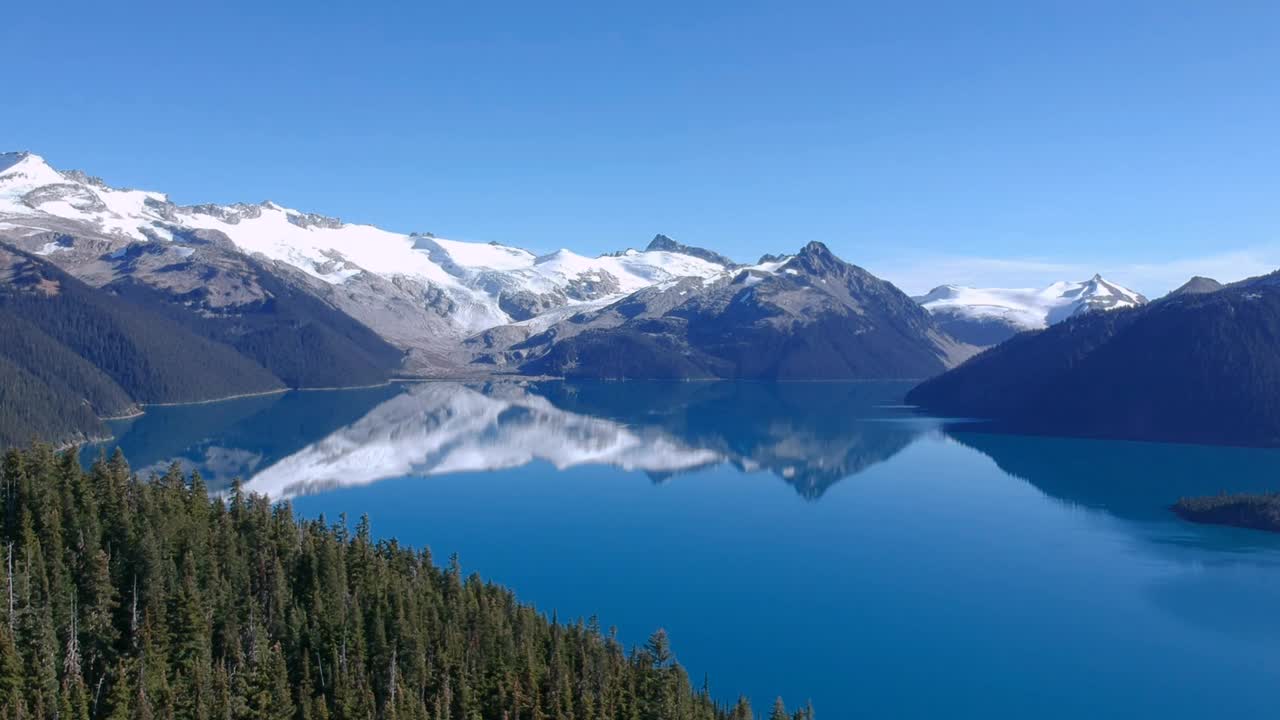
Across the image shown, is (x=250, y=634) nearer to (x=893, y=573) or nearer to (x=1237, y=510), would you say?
(x=893, y=573)

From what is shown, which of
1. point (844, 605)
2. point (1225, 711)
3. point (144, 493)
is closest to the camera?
point (1225, 711)

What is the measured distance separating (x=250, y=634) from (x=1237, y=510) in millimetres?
129271

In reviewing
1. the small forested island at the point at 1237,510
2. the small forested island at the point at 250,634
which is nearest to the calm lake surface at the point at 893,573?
the small forested island at the point at 1237,510

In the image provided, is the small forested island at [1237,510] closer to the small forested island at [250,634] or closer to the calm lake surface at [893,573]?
the calm lake surface at [893,573]

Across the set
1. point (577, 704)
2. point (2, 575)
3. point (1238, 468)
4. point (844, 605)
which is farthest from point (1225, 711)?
point (1238, 468)

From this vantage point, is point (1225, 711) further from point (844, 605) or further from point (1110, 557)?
point (1110, 557)

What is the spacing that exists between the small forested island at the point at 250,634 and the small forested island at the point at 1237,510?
9792 cm

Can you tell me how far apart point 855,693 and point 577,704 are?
23687 millimetres

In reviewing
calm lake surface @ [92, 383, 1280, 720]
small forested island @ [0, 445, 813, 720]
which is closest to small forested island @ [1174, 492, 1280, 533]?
calm lake surface @ [92, 383, 1280, 720]

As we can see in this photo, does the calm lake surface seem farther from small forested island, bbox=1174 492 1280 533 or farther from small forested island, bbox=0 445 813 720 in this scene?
small forested island, bbox=0 445 813 720

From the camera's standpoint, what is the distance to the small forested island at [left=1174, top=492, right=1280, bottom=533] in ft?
462

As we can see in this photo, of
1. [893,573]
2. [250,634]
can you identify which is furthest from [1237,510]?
[250,634]

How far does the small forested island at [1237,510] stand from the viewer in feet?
462

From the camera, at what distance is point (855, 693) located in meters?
80.1
